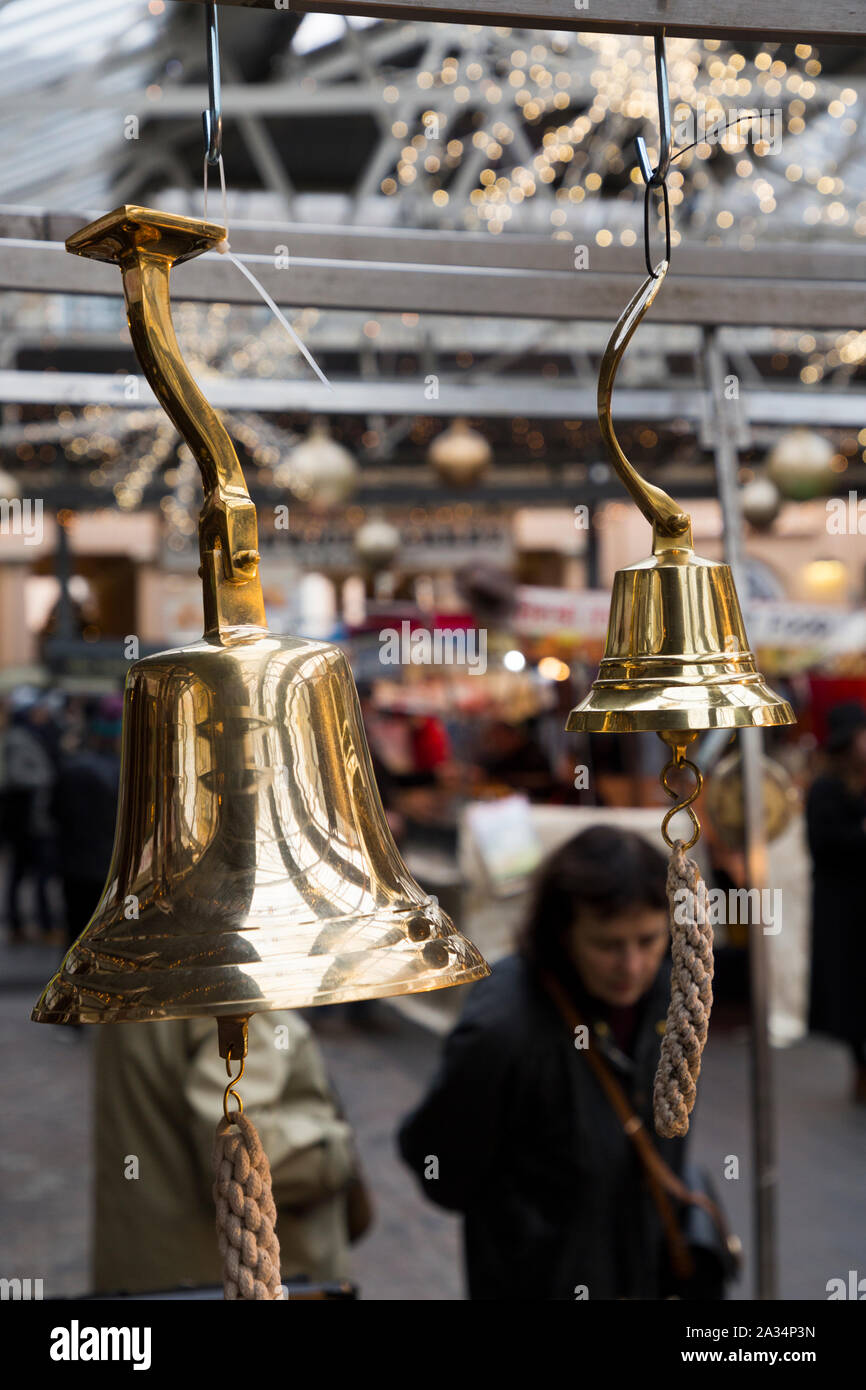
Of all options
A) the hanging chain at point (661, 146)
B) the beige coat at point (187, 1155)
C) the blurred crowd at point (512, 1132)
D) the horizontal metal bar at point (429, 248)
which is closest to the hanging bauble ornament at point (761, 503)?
the blurred crowd at point (512, 1132)

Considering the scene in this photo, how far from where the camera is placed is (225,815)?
3.54 ft

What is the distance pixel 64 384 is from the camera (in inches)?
119

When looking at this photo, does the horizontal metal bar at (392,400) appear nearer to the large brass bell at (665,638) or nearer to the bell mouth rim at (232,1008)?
the large brass bell at (665,638)

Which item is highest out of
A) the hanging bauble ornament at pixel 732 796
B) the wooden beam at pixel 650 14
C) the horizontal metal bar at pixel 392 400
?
the horizontal metal bar at pixel 392 400

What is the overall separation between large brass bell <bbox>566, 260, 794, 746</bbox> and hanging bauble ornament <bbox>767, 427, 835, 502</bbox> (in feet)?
19.3

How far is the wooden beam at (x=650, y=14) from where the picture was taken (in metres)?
1.24

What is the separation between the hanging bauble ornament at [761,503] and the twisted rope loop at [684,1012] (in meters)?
7.77

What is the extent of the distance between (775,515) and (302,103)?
3.98m

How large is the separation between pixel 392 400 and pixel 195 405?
2661 mm

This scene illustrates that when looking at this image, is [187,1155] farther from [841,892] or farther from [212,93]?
[841,892]

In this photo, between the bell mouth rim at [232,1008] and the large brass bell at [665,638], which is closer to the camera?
the bell mouth rim at [232,1008]

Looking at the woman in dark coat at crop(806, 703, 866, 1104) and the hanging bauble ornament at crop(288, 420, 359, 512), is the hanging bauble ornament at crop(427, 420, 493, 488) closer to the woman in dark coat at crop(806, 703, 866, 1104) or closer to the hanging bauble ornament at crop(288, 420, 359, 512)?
the hanging bauble ornament at crop(288, 420, 359, 512)
